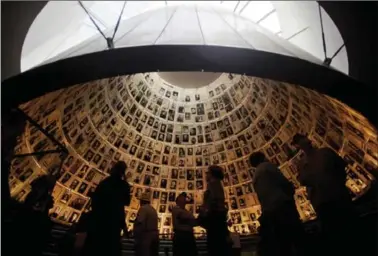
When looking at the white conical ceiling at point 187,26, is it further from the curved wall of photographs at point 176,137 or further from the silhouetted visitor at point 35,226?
the silhouetted visitor at point 35,226

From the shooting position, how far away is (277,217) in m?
5.13

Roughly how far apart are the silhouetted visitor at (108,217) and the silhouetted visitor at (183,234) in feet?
2.84

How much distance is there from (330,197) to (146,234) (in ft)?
8.51

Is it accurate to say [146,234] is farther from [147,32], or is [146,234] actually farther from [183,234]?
[147,32]

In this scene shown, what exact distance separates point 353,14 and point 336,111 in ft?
8.53

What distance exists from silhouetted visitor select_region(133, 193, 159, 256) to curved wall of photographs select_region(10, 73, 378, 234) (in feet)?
14.4

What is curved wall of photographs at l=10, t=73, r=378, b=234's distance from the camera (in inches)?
401

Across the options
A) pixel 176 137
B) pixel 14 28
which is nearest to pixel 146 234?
pixel 14 28

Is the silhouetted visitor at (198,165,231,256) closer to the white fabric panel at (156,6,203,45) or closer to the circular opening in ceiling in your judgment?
the white fabric panel at (156,6,203,45)

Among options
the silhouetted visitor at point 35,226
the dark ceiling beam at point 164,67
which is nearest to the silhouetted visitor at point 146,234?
the silhouetted visitor at point 35,226

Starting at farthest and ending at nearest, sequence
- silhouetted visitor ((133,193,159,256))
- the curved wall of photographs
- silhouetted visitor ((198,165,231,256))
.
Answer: the curved wall of photographs → silhouetted visitor ((133,193,159,256)) → silhouetted visitor ((198,165,231,256))

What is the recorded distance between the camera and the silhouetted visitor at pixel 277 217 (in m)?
5.04

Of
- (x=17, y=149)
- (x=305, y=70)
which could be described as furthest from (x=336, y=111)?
(x=17, y=149)

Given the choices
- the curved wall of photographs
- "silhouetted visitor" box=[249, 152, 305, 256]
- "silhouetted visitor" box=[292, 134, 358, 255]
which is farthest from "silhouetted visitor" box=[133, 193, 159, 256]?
the curved wall of photographs
